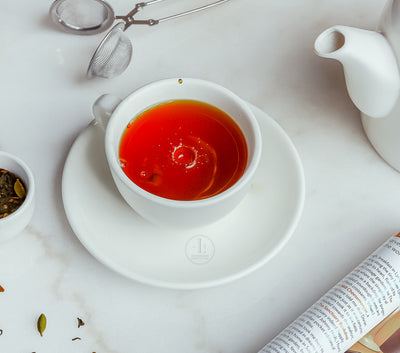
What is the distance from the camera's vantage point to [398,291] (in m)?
0.73

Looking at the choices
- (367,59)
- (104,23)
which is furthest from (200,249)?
(104,23)

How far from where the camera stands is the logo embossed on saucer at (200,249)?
2.49 feet

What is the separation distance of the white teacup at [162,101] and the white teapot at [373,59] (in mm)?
122

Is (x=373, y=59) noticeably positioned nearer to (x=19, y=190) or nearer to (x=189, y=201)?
(x=189, y=201)

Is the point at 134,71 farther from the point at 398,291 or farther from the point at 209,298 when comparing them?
the point at 398,291

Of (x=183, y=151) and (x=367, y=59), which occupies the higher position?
(x=367, y=59)

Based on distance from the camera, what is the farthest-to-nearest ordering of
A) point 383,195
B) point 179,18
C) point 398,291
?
point 179,18, point 383,195, point 398,291

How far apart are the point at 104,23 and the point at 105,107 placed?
9.3 inches

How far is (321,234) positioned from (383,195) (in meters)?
0.10

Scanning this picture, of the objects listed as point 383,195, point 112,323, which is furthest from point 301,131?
point 112,323

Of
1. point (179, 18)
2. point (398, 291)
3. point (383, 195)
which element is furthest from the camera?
point (179, 18)

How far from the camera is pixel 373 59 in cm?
76

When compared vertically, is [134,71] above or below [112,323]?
above

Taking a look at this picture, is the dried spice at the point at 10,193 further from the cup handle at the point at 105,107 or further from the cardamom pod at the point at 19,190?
the cup handle at the point at 105,107
